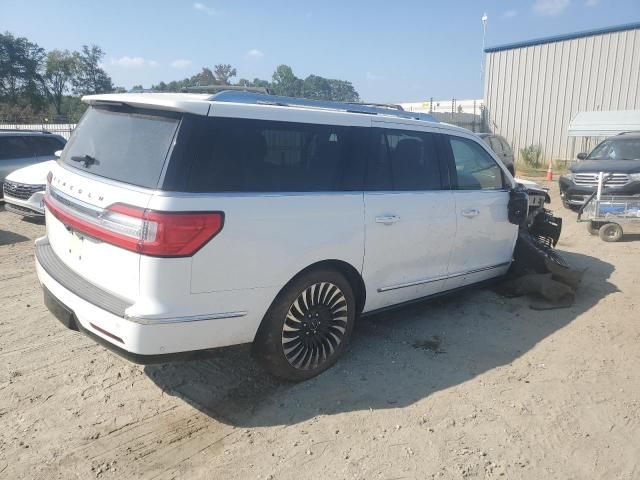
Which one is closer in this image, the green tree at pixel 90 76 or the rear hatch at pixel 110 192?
the rear hatch at pixel 110 192

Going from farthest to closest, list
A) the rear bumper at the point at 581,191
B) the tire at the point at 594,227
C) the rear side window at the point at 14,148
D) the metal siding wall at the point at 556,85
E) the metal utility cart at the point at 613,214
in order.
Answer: the metal siding wall at the point at 556,85
the rear side window at the point at 14,148
the rear bumper at the point at 581,191
the tire at the point at 594,227
the metal utility cart at the point at 613,214

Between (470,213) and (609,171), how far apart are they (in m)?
7.67

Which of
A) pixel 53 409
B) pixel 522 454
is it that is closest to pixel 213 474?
pixel 53 409

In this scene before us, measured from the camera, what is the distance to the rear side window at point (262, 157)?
9.71ft

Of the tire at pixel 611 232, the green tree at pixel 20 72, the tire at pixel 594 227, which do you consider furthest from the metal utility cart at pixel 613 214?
the green tree at pixel 20 72

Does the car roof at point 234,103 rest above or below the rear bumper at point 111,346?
above

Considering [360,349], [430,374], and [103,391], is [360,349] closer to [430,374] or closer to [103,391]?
[430,374]

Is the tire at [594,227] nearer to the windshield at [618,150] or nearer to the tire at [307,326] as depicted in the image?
the windshield at [618,150]

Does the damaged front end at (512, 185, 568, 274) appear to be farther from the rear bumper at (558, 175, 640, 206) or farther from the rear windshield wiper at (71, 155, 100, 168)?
the rear bumper at (558, 175, 640, 206)

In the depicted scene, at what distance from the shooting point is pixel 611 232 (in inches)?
335

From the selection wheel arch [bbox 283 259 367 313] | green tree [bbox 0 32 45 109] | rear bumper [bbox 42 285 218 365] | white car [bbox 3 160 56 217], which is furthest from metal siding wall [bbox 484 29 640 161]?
green tree [bbox 0 32 45 109]

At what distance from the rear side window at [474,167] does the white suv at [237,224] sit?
48 cm

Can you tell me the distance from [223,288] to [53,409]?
1415 millimetres

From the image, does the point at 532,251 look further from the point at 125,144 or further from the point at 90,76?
the point at 90,76
